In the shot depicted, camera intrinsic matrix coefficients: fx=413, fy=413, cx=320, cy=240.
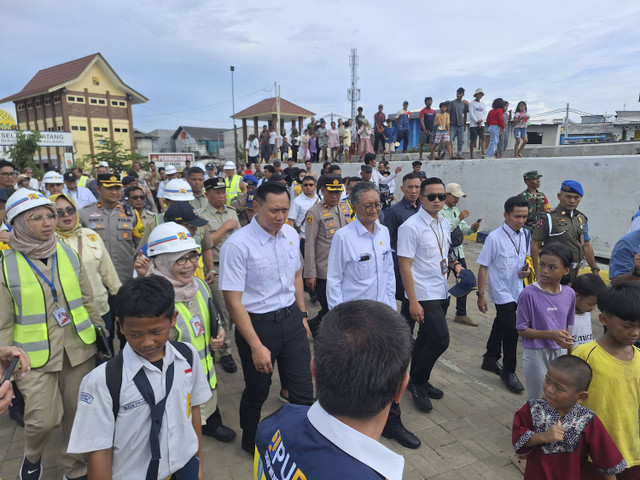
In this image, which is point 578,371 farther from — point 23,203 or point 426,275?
point 23,203

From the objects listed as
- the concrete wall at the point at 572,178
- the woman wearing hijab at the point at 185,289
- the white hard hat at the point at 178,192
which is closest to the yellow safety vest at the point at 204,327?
the woman wearing hijab at the point at 185,289

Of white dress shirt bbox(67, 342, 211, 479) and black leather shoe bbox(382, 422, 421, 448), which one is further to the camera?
black leather shoe bbox(382, 422, 421, 448)

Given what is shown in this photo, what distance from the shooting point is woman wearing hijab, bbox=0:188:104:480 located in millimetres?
2504

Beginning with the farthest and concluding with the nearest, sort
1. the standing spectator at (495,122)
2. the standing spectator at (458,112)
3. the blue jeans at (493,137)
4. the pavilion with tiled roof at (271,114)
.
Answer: the pavilion with tiled roof at (271,114) < the standing spectator at (458,112) < the blue jeans at (493,137) < the standing spectator at (495,122)

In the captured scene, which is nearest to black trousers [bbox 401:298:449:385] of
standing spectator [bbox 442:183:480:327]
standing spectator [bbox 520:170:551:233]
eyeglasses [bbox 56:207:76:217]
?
standing spectator [bbox 442:183:480:327]

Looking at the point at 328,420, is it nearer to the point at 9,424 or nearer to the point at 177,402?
the point at 177,402

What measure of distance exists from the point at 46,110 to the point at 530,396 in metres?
41.8

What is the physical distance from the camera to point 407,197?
5.10m

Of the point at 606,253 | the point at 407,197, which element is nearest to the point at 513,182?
the point at 606,253

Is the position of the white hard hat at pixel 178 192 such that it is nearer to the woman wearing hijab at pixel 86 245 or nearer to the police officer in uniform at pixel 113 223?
the police officer in uniform at pixel 113 223

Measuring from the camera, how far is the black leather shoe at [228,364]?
4500 mm

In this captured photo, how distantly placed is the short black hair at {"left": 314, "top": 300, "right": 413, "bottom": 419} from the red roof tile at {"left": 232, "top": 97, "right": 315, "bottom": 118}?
26944mm

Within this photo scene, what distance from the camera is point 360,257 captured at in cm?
337

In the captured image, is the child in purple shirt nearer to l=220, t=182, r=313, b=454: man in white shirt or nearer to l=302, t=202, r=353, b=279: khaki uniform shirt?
l=220, t=182, r=313, b=454: man in white shirt
